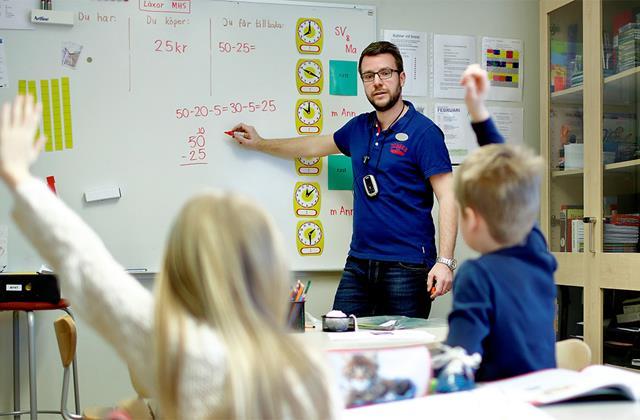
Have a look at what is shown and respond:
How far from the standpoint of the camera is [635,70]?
347cm

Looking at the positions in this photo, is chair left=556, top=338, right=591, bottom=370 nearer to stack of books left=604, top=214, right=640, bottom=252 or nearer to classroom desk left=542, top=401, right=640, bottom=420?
classroom desk left=542, top=401, right=640, bottom=420

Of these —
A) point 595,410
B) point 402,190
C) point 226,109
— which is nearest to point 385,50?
point 402,190

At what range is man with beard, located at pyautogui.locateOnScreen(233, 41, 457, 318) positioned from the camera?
3.14 meters

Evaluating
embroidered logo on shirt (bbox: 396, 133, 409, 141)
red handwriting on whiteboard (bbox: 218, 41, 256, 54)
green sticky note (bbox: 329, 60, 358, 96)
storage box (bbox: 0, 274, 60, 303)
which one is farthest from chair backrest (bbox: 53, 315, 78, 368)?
green sticky note (bbox: 329, 60, 358, 96)

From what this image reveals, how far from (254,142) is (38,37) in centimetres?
110

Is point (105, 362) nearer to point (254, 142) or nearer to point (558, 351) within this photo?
point (254, 142)

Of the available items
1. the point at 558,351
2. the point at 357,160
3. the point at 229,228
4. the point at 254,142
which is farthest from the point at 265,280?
the point at 254,142

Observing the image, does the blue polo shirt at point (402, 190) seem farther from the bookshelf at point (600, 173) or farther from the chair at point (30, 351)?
the chair at point (30, 351)

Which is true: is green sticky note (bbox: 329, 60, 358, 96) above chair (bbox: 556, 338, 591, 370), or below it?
above

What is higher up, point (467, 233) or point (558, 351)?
point (467, 233)

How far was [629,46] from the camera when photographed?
11.5 ft

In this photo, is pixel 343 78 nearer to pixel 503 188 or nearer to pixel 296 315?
pixel 296 315

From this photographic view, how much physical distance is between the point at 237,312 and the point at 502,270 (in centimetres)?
62

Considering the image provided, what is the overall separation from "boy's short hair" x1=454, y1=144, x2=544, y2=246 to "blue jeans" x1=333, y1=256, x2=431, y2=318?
5.55 ft
